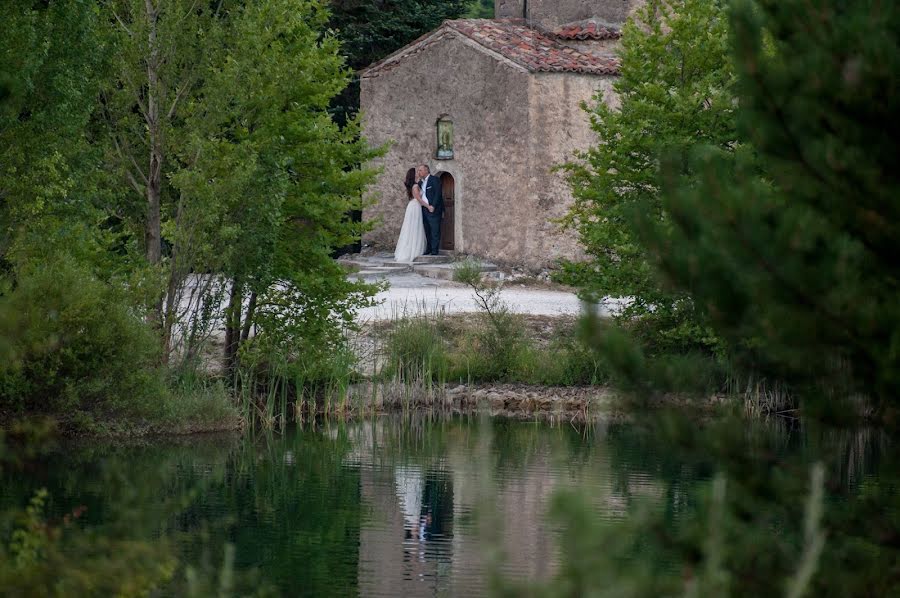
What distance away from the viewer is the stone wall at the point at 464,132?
3147 cm

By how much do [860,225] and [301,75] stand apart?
14.5m

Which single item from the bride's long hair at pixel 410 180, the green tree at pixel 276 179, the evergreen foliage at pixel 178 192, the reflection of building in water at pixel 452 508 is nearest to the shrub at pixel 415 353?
the evergreen foliage at pixel 178 192

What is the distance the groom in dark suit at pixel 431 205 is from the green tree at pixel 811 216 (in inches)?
1010

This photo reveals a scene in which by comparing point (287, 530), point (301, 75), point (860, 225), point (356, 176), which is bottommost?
point (287, 530)

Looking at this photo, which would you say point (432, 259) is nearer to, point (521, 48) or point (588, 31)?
point (521, 48)

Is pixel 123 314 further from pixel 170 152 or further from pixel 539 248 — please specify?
pixel 539 248

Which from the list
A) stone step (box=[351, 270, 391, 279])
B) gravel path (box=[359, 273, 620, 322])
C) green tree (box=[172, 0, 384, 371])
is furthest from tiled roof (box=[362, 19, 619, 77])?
green tree (box=[172, 0, 384, 371])

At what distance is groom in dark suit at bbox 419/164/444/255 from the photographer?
32.5m

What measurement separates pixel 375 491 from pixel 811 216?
32.0 ft

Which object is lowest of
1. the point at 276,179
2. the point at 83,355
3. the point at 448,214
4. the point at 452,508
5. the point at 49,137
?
the point at 452,508

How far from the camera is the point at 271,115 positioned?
20078 mm

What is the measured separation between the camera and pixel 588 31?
3238cm

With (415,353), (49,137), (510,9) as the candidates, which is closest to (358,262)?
(510,9)

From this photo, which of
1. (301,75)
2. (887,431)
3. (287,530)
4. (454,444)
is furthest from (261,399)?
(887,431)
